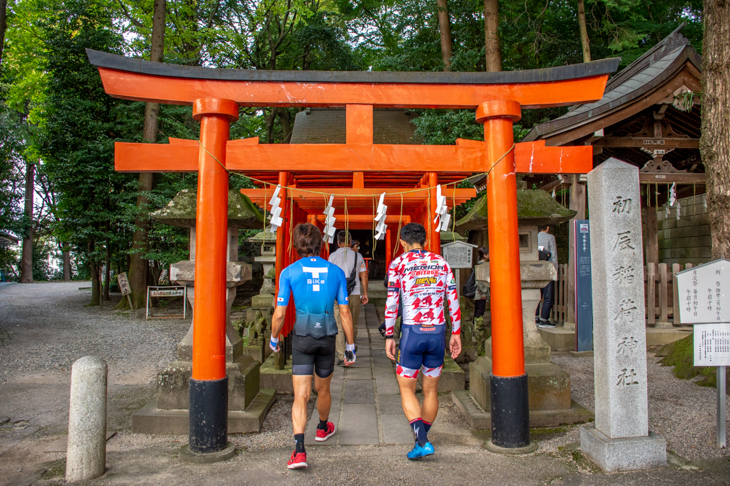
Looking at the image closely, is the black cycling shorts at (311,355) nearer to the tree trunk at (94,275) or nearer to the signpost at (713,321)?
the signpost at (713,321)

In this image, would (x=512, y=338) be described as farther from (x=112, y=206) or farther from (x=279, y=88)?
(x=112, y=206)

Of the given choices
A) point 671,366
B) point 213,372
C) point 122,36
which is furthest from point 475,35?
point 213,372

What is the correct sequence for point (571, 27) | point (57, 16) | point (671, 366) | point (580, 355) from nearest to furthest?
point (671, 366) < point (580, 355) < point (57, 16) < point (571, 27)

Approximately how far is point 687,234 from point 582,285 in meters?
7.24

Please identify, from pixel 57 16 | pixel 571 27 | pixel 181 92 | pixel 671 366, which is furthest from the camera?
pixel 571 27

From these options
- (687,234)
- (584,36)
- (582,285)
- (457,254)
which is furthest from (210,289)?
(687,234)

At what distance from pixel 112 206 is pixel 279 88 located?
11.1 metres

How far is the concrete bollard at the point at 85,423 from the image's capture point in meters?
3.06

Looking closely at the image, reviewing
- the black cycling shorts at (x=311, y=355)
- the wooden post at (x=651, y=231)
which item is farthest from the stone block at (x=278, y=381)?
the wooden post at (x=651, y=231)

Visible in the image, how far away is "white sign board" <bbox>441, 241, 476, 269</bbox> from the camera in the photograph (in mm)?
7484

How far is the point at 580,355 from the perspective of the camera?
6.97m

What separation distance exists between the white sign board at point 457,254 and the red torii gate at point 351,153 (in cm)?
361

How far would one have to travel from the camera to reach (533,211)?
4566mm

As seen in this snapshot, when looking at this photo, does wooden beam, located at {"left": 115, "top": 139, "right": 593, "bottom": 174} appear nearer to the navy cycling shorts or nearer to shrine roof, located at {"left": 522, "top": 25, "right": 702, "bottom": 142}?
the navy cycling shorts
